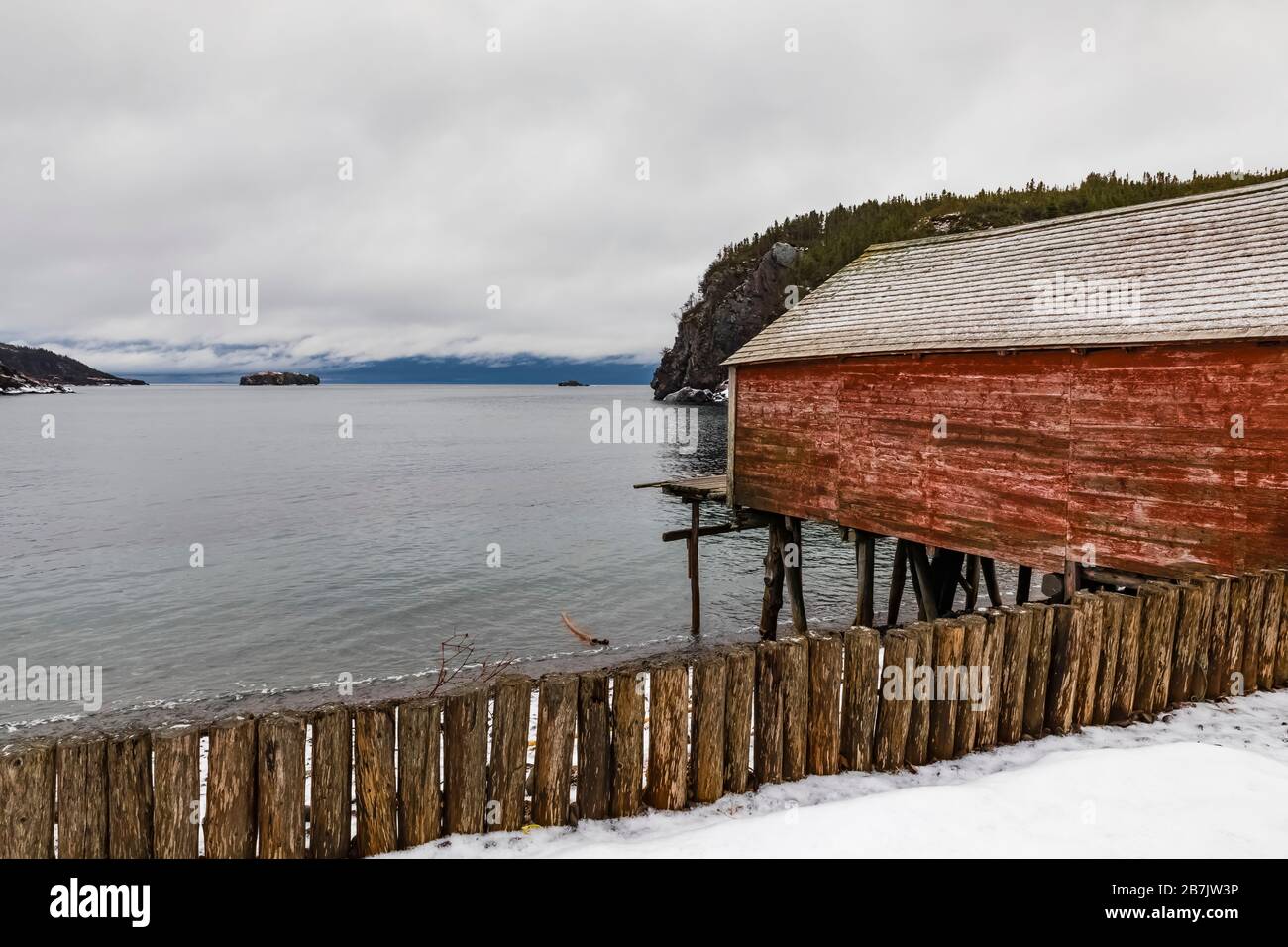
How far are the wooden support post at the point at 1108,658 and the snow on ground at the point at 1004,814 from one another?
399 millimetres

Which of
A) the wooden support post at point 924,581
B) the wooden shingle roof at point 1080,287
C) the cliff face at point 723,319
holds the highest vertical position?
the cliff face at point 723,319

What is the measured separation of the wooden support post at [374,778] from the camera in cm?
480

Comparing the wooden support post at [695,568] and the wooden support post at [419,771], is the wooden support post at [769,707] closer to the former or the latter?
the wooden support post at [419,771]

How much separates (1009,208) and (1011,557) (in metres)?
92.8

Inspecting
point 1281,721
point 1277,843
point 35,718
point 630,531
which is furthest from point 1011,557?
point 630,531

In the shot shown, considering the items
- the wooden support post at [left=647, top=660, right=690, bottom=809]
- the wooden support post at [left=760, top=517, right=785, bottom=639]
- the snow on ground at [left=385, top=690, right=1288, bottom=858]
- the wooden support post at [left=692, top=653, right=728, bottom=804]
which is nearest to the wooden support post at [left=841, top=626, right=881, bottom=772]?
the snow on ground at [left=385, top=690, right=1288, bottom=858]

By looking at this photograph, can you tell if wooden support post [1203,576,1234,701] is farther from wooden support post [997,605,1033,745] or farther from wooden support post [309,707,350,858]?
wooden support post [309,707,350,858]

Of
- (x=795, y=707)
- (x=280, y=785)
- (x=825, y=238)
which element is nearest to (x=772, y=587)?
(x=795, y=707)

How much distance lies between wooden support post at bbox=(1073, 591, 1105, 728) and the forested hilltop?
Result: 66.2 meters

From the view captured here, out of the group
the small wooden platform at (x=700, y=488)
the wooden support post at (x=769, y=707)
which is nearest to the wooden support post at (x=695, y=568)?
the small wooden platform at (x=700, y=488)

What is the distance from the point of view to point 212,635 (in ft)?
69.1

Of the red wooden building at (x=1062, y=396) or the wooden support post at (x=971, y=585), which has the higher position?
the red wooden building at (x=1062, y=396)

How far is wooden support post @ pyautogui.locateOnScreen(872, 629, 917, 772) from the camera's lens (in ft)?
18.8
